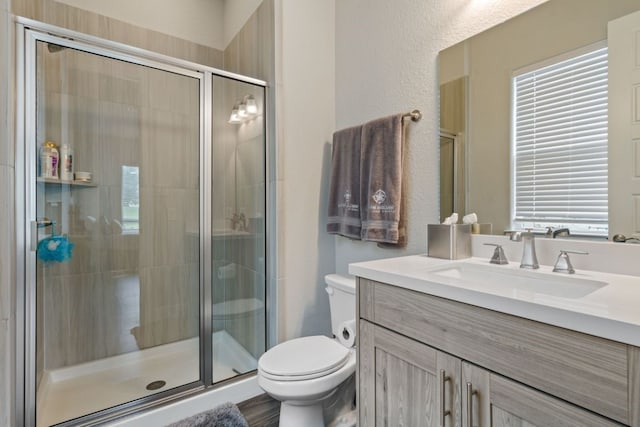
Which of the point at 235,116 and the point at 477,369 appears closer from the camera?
the point at 477,369

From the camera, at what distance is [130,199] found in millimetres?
2035

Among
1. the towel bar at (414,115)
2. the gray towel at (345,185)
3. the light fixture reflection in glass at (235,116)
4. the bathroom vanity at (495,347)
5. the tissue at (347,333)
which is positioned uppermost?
the light fixture reflection in glass at (235,116)

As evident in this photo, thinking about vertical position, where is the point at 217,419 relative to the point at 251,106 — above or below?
below

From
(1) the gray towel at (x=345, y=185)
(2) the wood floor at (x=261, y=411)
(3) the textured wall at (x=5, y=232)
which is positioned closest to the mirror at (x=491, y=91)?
(1) the gray towel at (x=345, y=185)

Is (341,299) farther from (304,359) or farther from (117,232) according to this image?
(117,232)

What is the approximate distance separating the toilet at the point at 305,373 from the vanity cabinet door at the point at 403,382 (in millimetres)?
226

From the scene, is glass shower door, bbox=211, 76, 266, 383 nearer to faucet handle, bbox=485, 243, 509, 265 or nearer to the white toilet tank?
the white toilet tank

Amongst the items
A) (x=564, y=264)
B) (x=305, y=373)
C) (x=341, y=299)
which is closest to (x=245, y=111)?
(x=341, y=299)

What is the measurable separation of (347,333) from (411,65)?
138 cm

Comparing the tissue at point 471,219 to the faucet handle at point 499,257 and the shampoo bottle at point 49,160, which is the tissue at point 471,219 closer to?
the faucet handle at point 499,257

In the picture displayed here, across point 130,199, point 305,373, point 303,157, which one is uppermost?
point 303,157

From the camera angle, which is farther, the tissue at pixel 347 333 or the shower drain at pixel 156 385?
the shower drain at pixel 156 385

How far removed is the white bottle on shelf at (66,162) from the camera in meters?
1.70

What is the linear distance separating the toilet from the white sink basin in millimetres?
587
